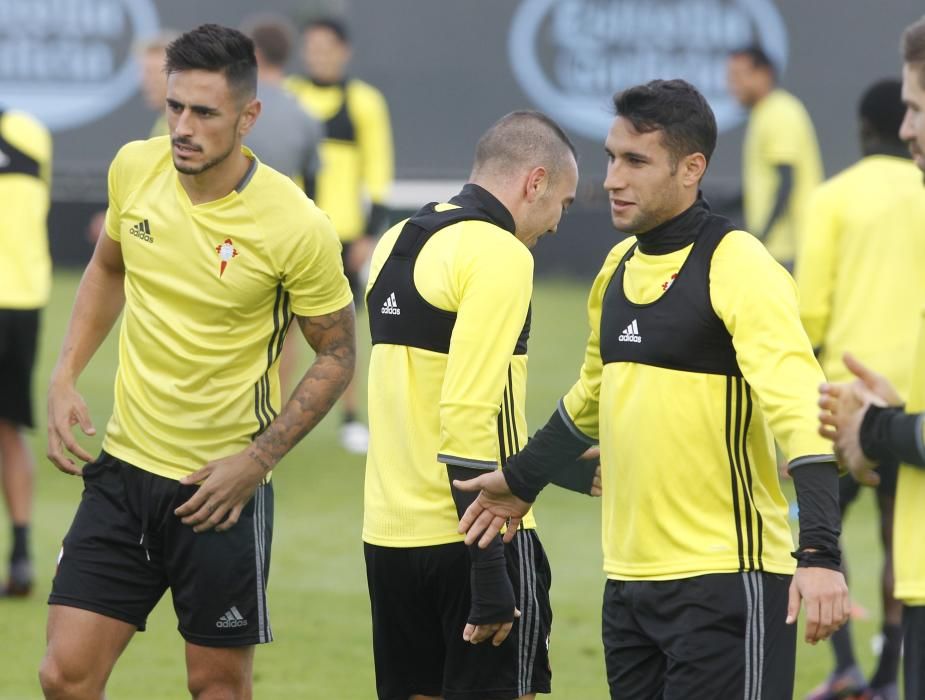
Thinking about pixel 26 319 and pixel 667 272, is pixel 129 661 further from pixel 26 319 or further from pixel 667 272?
pixel 667 272

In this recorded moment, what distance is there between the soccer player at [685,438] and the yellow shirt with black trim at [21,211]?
15.7 ft

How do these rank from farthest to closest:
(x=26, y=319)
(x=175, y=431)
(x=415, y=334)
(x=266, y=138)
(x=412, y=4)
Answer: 1. (x=412, y=4)
2. (x=266, y=138)
3. (x=26, y=319)
4. (x=175, y=431)
5. (x=415, y=334)

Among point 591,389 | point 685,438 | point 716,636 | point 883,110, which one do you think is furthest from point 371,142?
point 716,636

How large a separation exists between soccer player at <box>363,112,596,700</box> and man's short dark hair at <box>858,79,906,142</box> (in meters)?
2.52

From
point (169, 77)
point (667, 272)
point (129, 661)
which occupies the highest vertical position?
point (169, 77)

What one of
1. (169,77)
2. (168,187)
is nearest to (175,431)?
(168,187)

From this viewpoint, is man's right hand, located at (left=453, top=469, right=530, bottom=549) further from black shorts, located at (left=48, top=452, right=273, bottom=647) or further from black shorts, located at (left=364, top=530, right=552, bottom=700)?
black shorts, located at (left=48, top=452, right=273, bottom=647)

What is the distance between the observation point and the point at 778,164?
11.7 meters

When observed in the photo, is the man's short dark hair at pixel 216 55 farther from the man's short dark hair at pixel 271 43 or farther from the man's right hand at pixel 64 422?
the man's short dark hair at pixel 271 43

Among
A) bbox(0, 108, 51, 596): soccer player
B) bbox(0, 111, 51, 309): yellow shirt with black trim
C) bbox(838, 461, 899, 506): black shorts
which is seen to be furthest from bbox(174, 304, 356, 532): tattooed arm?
bbox(0, 111, 51, 309): yellow shirt with black trim

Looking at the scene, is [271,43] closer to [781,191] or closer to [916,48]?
[781,191]

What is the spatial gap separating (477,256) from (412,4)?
55.6ft

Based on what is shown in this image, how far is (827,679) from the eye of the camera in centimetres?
721

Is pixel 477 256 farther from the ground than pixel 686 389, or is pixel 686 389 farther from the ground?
pixel 477 256
